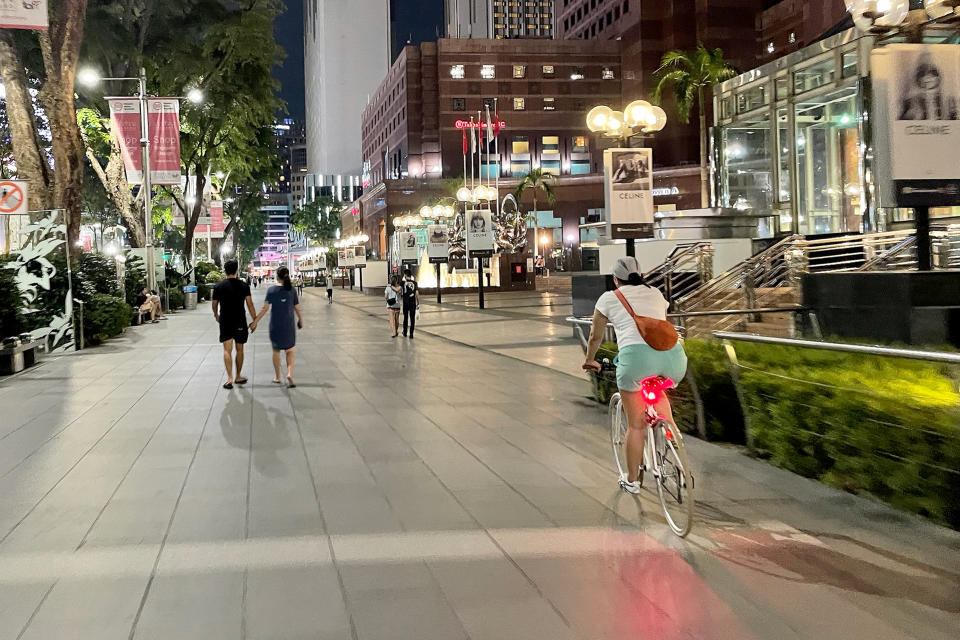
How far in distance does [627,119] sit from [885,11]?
7586mm

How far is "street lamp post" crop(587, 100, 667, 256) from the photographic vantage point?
17953 mm

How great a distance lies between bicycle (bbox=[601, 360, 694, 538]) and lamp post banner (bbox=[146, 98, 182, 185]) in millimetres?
26865

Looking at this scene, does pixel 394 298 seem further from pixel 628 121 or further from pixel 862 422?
pixel 862 422

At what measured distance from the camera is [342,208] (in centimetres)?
15338

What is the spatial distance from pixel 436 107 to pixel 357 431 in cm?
9568

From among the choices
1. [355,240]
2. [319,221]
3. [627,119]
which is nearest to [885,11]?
[627,119]

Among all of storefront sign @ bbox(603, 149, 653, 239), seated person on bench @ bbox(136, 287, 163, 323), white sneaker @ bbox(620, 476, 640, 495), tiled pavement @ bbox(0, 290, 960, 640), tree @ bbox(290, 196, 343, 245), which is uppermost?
tree @ bbox(290, 196, 343, 245)

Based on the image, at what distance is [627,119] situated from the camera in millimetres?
17875

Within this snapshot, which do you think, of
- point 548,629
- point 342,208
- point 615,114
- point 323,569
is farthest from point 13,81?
point 342,208

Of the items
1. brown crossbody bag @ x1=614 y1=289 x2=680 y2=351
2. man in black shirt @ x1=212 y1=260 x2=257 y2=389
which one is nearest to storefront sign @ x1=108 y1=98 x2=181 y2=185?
man in black shirt @ x1=212 y1=260 x2=257 y2=389

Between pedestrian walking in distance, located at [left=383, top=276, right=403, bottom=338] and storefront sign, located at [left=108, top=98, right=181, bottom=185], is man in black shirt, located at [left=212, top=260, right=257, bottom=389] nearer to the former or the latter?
pedestrian walking in distance, located at [left=383, top=276, right=403, bottom=338]

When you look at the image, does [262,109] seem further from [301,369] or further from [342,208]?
[342,208]

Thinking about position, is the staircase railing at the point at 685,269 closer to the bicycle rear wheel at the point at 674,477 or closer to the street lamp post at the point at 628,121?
the street lamp post at the point at 628,121

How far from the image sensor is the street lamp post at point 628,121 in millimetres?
17953
